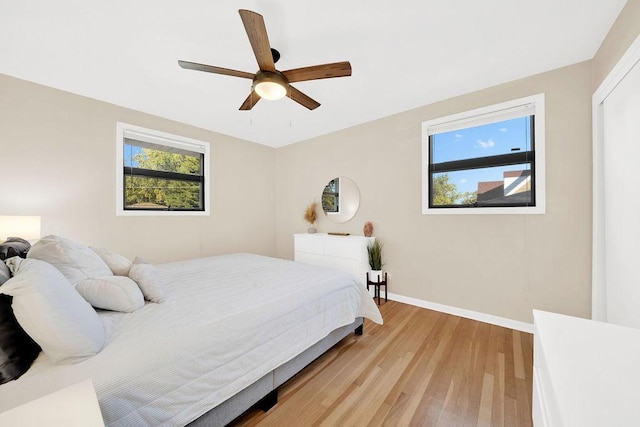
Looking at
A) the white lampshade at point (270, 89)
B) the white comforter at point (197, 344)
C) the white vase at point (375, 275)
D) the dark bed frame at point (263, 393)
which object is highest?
the white lampshade at point (270, 89)

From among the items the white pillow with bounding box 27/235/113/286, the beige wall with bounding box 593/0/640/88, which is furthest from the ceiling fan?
the beige wall with bounding box 593/0/640/88

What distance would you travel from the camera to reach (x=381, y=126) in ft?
10.9

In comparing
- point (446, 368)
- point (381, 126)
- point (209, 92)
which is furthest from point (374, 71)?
point (446, 368)

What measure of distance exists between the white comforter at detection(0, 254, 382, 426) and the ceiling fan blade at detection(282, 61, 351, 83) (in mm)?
1580

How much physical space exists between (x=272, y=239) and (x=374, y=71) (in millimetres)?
3347

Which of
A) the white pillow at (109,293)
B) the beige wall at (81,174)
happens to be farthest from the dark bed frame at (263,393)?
the beige wall at (81,174)

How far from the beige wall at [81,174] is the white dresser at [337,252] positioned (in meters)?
1.33

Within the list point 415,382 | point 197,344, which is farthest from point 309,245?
point 197,344

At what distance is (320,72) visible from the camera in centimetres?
173

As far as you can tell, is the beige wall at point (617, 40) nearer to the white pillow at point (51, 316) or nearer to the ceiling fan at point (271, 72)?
the ceiling fan at point (271, 72)

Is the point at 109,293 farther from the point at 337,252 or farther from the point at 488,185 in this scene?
the point at 488,185

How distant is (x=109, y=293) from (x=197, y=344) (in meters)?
0.65

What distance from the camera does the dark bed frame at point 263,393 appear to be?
1189 millimetres

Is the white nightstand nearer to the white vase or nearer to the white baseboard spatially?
the white vase
